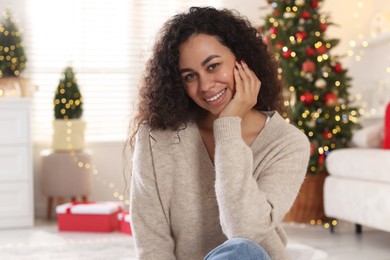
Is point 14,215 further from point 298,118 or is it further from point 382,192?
point 382,192

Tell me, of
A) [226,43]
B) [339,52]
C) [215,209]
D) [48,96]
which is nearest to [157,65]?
[226,43]

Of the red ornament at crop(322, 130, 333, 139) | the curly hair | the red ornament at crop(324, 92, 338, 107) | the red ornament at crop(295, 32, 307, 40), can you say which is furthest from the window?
the curly hair

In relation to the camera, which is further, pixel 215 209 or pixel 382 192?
pixel 382 192

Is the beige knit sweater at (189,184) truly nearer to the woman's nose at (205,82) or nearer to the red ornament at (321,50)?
the woman's nose at (205,82)

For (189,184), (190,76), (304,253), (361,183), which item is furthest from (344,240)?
(190,76)

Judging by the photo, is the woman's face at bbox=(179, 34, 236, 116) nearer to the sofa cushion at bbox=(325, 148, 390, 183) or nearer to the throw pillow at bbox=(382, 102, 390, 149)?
the sofa cushion at bbox=(325, 148, 390, 183)

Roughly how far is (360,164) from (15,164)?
7.55 feet

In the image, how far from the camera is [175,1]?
5387 millimetres

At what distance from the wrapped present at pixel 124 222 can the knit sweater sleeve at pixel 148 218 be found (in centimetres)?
244

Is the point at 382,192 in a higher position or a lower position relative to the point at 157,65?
lower

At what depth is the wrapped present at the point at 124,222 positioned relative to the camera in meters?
4.06

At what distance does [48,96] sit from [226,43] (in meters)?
3.72

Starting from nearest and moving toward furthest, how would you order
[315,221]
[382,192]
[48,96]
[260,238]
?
1. [260,238]
2. [382,192]
3. [315,221]
4. [48,96]

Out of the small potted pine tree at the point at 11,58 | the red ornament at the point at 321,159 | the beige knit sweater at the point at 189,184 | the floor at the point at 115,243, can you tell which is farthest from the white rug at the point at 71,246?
the beige knit sweater at the point at 189,184
